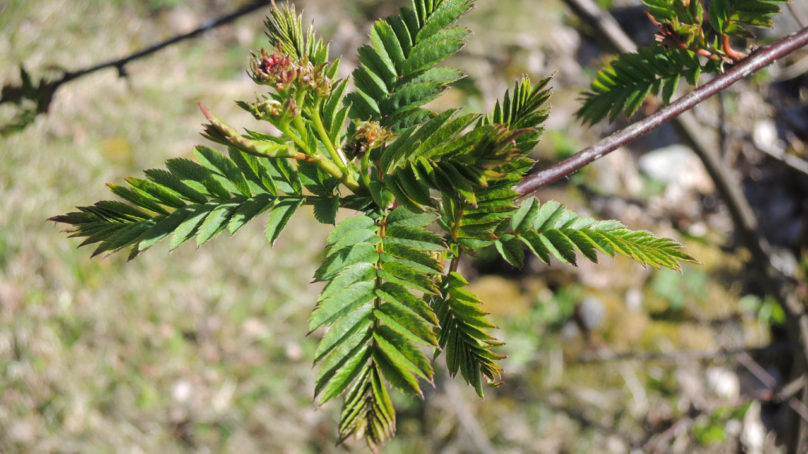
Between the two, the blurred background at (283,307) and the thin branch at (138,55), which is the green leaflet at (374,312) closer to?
the thin branch at (138,55)

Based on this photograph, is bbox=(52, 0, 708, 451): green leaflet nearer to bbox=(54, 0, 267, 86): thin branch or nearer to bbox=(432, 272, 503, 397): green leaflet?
bbox=(432, 272, 503, 397): green leaflet

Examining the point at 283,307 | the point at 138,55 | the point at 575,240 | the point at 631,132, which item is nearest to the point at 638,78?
the point at 631,132

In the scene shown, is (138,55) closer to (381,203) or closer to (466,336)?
(381,203)

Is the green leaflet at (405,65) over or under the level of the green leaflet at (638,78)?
over

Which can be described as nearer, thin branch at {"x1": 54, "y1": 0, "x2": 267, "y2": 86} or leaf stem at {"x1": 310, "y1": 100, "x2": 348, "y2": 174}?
leaf stem at {"x1": 310, "y1": 100, "x2": 348, "y2": 174}

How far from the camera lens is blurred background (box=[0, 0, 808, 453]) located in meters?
2.99

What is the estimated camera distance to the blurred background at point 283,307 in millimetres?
2994

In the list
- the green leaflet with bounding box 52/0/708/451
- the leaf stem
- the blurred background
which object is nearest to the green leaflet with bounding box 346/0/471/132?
the green leaflet with bounding box 52/0/708/451

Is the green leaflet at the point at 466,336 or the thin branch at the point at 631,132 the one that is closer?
the green leaflet at the point at 466,336

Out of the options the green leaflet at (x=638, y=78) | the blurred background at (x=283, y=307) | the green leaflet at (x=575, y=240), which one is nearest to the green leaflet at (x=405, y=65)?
the green leaflet at (x=575, y=240)

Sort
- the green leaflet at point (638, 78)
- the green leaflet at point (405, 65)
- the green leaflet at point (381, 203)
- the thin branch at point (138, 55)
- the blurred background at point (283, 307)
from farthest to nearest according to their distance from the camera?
the blurred background at point (283, 307) → the thin branch at point (138, 55) → the green leaflet at point (638, 78) → the green leaflet at point (405, 65) → the green leaflet at point (381, 203)

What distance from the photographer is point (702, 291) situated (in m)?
3.68

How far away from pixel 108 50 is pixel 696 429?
4.43m

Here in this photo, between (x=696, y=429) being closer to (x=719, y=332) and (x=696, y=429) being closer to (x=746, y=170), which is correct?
(x=719, y=332)
